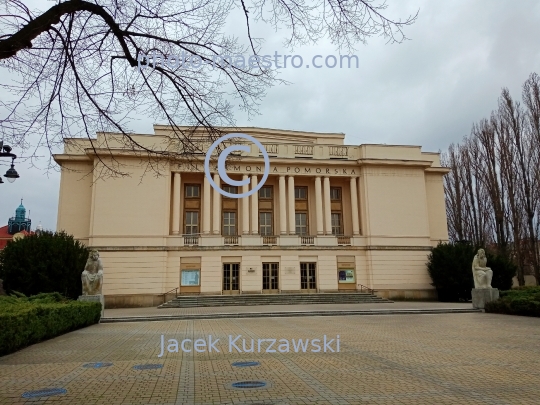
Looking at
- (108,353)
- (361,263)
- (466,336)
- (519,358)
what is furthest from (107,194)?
(519,358)

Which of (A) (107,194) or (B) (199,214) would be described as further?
(B) (199,214)

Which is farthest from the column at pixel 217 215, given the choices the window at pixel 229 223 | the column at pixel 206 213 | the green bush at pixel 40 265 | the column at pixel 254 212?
the green bush at pixel 40 265

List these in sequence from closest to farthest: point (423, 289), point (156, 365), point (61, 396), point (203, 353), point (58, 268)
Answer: point (61, 396)
point (156, 365)
point (203, 353)
point (58, 268)
point (423, 289)

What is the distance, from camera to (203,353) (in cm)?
989

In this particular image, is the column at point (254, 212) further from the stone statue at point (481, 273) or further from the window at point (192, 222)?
the stone statue at point (481, 273)

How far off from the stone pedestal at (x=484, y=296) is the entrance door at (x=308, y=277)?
15.6 metres

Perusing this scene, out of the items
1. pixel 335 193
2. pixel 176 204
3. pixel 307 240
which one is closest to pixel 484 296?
pixel 307 240

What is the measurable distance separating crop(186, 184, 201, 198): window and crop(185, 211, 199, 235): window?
156 centimetres

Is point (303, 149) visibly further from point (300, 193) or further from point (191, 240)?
point (191, 240)

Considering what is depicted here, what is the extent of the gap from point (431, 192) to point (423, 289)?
9.76 m

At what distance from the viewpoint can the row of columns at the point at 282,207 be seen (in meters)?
36.3

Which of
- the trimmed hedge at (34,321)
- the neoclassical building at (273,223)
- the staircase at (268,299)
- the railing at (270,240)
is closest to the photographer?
the trimmed hedge at (34,321)

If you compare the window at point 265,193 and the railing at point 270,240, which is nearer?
the railing at point 270,240

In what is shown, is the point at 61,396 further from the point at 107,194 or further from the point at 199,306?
the point at 107,194
